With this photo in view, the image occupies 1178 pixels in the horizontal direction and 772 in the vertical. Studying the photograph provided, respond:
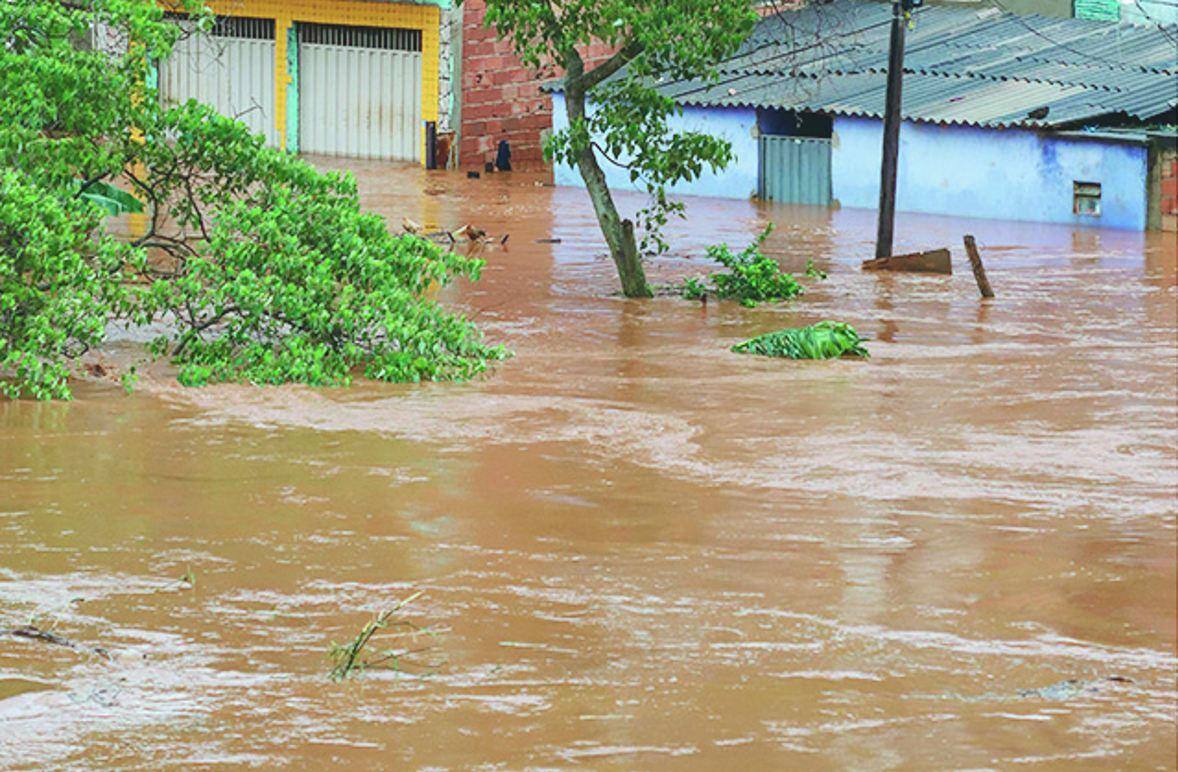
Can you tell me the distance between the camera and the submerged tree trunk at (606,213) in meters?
18.0

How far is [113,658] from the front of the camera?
6.72m

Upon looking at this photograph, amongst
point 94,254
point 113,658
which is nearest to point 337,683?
point 113,658

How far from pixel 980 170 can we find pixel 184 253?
54.1ft

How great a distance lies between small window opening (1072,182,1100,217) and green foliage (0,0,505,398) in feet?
49.6

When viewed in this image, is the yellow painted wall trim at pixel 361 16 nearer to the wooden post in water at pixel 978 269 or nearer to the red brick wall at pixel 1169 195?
the red brick wall at pixel 1169 195

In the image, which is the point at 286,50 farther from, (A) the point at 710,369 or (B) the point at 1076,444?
(B) the point at 1076,444

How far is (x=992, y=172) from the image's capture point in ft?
93.0

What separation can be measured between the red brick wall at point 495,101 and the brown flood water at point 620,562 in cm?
2071

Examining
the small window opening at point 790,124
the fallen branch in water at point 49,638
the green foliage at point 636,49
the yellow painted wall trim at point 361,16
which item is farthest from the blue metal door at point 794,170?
the fallen branch in water at point 49,638

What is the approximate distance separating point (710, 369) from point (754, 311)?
3.73m

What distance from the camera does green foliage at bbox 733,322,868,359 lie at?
14.6 m

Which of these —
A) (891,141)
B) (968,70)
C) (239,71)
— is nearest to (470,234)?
(891,141)

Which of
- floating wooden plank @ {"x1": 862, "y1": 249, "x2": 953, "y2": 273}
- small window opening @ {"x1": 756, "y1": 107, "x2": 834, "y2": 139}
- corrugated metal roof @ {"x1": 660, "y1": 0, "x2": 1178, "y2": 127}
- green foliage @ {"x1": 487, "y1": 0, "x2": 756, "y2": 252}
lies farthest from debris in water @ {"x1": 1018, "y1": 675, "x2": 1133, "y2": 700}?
small window opening @ {"x1": 756, "y1": 107, "x2": 834, "y2": 139}

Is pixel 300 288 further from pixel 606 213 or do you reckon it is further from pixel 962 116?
pixel 962 116
